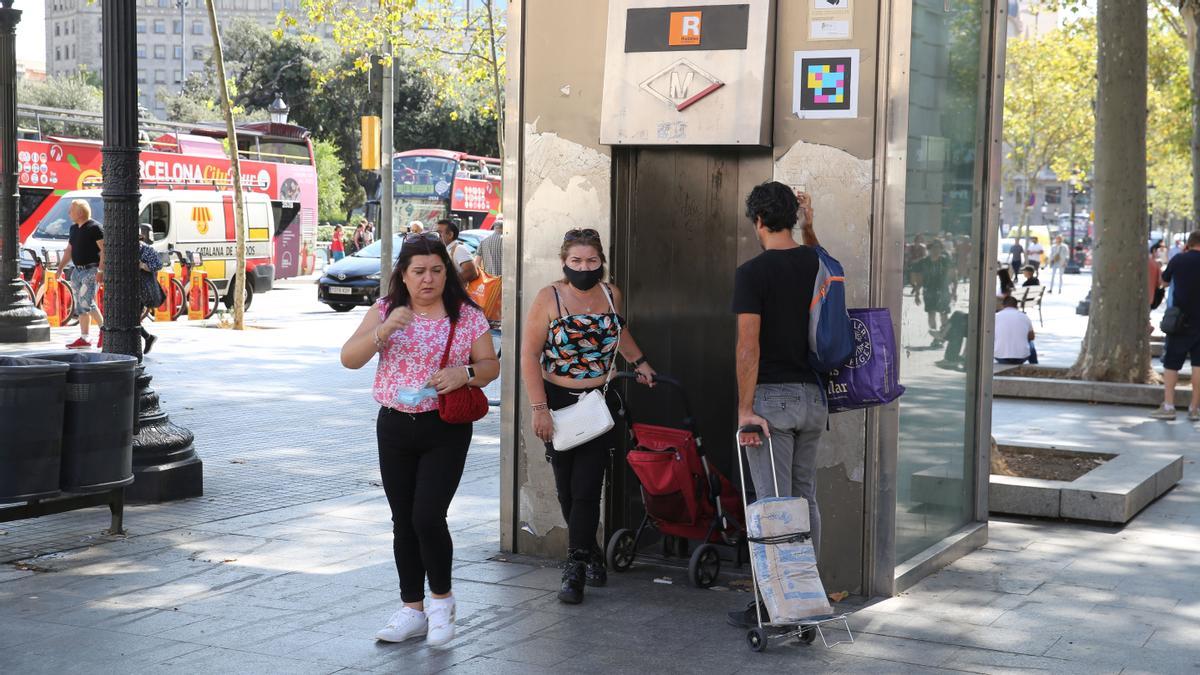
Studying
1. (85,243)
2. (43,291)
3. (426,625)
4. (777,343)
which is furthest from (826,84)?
(43,291)

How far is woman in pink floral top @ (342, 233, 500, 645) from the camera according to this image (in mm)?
5273

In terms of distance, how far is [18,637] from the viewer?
5434mm

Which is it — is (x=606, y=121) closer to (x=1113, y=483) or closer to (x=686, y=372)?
(x=686, y=372)

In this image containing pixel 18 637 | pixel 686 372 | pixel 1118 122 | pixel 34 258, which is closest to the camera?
pixel 18 637

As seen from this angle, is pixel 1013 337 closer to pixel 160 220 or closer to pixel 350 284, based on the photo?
pixel 350 284

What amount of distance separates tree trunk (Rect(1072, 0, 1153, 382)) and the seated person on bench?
92 cm

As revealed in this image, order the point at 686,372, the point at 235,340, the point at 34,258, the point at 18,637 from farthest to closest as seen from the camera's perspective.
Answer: the point at 34,258, the point at 235,340, the point at 686,372, the point at 18,637

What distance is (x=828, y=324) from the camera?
535cm

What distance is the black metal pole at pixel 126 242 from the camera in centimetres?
824

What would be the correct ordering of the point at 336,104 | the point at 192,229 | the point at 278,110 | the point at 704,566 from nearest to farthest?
the point at 704,566 → the point at 192,229 → the point at 278,110 → the point at 336,104

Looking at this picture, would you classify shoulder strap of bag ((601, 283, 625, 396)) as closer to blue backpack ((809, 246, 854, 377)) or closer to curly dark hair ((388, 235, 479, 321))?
curly dark hair ((388, 235, 479, 321))

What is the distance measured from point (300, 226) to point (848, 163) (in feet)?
104

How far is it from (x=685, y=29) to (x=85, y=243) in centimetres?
1304

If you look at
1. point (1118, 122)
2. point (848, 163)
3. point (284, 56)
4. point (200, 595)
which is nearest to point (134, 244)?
point (200, 595)
